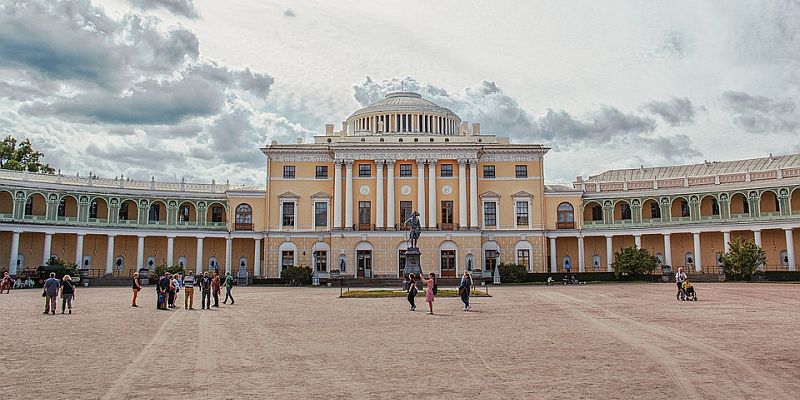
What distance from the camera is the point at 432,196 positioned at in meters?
64.1

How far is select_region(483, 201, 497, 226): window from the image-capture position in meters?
65.7

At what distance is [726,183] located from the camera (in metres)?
60.9

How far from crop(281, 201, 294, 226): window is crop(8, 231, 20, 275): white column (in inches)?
924

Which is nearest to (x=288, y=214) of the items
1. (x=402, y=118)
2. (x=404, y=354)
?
(x=402, y=118)

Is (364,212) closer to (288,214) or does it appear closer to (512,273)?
(288,214)

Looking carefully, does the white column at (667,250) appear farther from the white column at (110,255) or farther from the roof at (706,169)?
the white column at (110,255)

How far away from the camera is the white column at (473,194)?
63688 mm

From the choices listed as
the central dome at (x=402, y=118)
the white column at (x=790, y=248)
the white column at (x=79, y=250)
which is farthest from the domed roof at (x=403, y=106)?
the white column at (x=790, y=248)

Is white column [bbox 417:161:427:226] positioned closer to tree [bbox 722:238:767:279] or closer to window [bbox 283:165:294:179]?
window [bbox 283:165:294:179]

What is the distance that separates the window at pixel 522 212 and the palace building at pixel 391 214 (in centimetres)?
10

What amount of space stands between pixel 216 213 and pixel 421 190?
877 inches

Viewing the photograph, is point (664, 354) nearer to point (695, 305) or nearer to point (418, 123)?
point (695, 305)

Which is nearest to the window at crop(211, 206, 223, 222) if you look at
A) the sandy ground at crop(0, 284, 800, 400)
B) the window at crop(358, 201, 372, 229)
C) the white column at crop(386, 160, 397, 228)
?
the window at crop(358, 201, 372, 229)

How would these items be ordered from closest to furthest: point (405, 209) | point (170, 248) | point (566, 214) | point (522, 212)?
point (170, 248) → point (405, 209) → point (522, 212) → point (566, 214)
